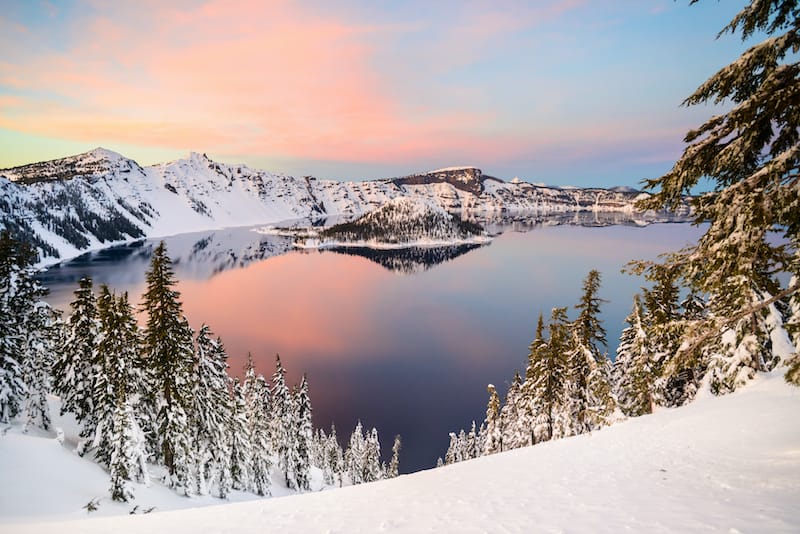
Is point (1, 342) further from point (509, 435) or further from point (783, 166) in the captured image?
point (509, 435)

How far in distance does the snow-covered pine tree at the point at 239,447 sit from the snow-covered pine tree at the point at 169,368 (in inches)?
193

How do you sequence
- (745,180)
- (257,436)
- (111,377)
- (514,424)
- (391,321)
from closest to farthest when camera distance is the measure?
(745,180) → (111,377) → (514,424) → (257,436) → (391,321)

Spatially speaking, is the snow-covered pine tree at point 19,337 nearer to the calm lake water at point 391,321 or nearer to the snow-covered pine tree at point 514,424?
the snow-covered pine tree at point 514,424

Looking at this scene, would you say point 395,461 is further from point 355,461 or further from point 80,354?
point 80,354

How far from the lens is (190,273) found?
17200cm

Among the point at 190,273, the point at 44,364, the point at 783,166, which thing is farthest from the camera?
the point at 190,273

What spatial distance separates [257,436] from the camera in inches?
1340

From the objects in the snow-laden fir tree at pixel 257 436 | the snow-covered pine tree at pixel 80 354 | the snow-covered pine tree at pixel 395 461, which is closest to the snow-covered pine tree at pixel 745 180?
the snow-covered pine tree at pixel 80 354

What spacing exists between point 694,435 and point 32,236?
249m

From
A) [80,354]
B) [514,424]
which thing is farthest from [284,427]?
[514,424]

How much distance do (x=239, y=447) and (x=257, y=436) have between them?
5.11 m

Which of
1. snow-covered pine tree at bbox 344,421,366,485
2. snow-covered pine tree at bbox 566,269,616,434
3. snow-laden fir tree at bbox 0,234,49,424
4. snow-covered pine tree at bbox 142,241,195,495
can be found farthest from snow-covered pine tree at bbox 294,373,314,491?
snow-covered pine tree at bbox 566,269,616,434

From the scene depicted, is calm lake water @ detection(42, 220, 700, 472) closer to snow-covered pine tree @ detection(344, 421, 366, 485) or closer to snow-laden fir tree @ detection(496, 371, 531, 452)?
snow-covered pine tree @ detection(344, 421, 366, 485)

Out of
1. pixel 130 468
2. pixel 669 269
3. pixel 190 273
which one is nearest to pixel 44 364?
pixel 130 468
